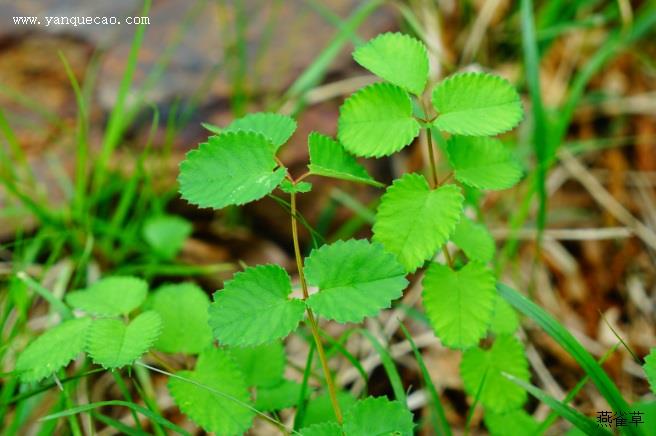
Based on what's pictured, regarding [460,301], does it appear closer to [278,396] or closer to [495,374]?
[495,374]

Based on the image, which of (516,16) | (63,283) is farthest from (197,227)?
(516,16)

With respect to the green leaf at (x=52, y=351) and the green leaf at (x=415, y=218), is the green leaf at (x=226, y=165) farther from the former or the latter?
the green leaf at (x=52, y=351)

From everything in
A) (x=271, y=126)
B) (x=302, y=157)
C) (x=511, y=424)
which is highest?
(x=271, y=126)

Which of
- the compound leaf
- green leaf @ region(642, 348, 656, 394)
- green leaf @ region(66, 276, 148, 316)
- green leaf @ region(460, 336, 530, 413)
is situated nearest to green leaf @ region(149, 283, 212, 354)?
green leaf @ region(66, 276, 148, 316)

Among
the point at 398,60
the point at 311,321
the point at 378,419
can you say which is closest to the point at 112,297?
the point at 311,321

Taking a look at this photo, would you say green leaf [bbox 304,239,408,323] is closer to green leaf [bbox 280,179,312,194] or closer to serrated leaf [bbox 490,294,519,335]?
green leaf [bbox 280,179,312,194]

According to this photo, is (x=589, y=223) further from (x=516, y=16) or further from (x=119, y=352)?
(x=119, y=352)

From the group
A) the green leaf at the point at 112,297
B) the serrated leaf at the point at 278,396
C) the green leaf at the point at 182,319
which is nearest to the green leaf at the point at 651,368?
the serrated leaf at the point at 278,396
